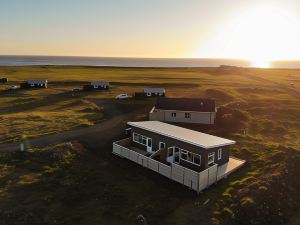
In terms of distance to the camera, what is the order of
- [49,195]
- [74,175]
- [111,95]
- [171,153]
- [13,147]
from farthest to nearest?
[111,95]
[13,147]
[171,153]
[74,175]
[49,195]

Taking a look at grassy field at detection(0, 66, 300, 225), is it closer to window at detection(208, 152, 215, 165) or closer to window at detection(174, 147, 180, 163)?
window at detection(208, 152, 215, 165)

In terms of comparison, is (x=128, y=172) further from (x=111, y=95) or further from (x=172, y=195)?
(x=111, y=95)

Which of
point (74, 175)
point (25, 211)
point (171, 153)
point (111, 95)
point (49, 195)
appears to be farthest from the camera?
point (111, 95)

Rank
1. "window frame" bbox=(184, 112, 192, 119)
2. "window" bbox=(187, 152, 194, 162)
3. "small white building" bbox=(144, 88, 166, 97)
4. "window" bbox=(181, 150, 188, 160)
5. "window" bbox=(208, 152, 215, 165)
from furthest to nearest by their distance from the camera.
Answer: "small white building" bbox=(144, 88, 166, 97) < "window frame" bbox=(184, 112, 192, 119) < "window" bbox=(181, 150, 188, 160) < "window" bbox=(187, 152, 194, 162) < "window" bbox=(208, 152, 215, 165)

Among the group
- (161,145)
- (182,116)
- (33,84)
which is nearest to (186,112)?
(182,116)

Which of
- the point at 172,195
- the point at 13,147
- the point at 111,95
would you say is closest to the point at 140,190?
the point at 172,195

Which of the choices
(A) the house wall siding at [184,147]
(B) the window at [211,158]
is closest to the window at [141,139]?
(A) the house wall siding at [184,147]

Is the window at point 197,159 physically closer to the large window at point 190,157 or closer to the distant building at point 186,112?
the large window at point 190,157

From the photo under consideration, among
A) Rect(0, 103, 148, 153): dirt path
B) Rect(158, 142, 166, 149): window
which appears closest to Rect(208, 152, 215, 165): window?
Rect(158, 142, 166, 149): window
